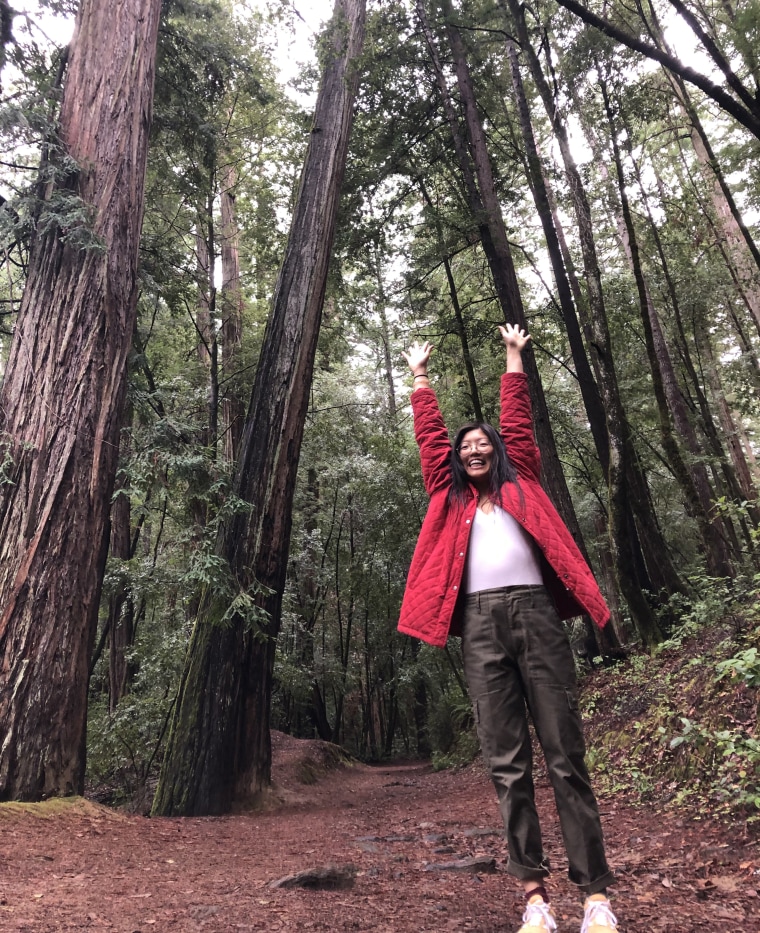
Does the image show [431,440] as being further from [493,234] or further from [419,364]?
[493,234]

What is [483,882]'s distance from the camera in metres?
3.15

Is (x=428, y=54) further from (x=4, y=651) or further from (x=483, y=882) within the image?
(x=483, y=882)

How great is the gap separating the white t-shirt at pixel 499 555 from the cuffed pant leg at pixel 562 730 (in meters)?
0.11

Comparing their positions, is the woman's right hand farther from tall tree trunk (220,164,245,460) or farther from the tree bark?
tall tree trunk (220,164,245,460)

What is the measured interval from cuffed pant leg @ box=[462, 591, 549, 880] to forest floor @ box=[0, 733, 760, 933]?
48 centimetres

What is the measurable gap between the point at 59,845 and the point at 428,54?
38.1 ft

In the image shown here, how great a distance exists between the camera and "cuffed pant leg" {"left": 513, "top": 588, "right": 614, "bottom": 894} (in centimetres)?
220

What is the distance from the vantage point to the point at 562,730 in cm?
231

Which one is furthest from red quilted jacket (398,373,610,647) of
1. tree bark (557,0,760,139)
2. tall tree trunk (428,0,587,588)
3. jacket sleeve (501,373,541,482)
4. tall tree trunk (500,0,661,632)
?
tall tree trunk (500,0,661,632)

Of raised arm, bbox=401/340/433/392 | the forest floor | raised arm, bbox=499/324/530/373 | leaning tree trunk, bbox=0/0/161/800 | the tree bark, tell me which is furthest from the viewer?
leaning tree trunk, bbox=0/0/161/800

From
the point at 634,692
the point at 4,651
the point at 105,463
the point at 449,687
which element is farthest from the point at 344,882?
the point at 449,687

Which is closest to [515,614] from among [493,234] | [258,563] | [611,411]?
[258,563]

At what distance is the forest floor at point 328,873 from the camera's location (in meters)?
2.48

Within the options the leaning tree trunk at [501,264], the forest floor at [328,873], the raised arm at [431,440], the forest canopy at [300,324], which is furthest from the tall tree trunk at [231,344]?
the raised arm at [431,440]
